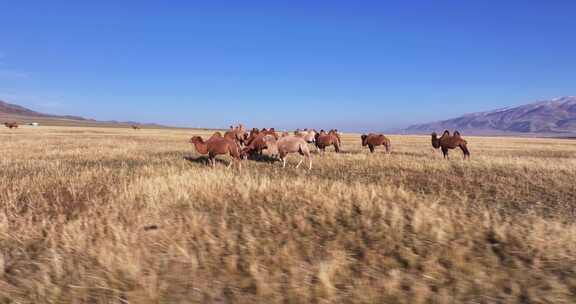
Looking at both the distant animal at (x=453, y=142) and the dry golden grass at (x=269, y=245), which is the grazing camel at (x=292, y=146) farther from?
the distant animal at (x=453, y=142)

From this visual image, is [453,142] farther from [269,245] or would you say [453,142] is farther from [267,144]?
[269,245]

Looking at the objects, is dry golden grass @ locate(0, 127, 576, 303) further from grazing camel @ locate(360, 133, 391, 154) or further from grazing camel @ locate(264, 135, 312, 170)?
grazing camel @ locate(360, 133, 391, 154)

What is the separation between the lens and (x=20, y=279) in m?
4.14

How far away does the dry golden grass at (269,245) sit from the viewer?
12.7 feet

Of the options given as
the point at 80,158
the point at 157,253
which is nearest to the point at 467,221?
the point at 157,253

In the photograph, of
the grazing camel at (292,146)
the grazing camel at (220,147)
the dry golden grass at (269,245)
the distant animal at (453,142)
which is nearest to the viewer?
the dry golden grass at (269,245)

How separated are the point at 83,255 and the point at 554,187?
476 inches

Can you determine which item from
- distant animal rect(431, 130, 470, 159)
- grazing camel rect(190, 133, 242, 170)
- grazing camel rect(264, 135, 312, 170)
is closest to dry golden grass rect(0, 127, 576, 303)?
grazing camel rect(190, 133, 242, 170)

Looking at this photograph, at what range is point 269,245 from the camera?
5.13 m

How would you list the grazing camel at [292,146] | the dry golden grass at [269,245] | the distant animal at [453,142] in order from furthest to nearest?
the distant animal at [453,142] → the grazing camel at [292,146] → the dry golden grass at [269,245]

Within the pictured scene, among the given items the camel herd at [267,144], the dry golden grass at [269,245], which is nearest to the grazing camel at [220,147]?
the camel herd at [267,144]

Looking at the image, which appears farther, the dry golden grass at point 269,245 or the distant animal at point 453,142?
the distant animal at point 453,142

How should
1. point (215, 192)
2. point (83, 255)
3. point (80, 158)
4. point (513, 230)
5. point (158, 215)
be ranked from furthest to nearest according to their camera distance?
point (80, 158) < point (215, 192) < point (158, 215) < point (513, 230) < point (83, 255)

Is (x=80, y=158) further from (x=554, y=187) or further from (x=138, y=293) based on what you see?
(x=554, y=187)
